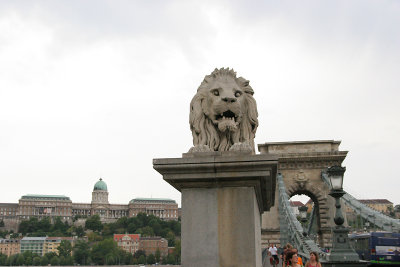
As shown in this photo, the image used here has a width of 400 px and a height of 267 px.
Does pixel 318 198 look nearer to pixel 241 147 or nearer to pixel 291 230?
pixel 291 230

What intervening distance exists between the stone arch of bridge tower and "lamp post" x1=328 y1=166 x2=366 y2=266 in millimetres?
24340

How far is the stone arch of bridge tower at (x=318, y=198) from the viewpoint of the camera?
33500mm

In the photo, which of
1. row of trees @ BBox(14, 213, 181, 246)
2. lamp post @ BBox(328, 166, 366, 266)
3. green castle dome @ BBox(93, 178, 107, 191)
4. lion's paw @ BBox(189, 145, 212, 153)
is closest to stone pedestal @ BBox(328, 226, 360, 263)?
lamp post @ BBox(328, 166, 366, 266)

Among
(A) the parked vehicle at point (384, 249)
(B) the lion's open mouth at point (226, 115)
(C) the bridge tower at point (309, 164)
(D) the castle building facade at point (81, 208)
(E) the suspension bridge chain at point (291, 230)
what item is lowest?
(A) the parked vehicle at point (384, 249)

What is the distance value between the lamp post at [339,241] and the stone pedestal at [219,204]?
19.2 ft

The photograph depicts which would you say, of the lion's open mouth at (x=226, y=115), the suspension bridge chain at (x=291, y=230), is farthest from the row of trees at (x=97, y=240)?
the lion's open mouth at (x=226, y=115)

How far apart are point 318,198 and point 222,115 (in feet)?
106

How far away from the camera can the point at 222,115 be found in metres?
4.80

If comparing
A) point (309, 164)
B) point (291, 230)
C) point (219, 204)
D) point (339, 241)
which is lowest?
point (339, 241)

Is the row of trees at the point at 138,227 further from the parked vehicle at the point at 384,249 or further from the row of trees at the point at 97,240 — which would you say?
the parked vehicle at the point at 384,249

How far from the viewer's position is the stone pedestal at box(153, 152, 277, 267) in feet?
13.9

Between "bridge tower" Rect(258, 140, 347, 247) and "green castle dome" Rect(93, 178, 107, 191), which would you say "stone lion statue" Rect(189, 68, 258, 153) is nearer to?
"bridge tower" Rect(258, 140, 347, 247)

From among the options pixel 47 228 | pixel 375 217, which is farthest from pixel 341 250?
pixel 47 228

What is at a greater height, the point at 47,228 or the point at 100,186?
the point at 100,186
